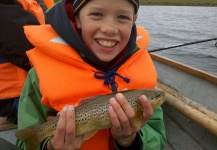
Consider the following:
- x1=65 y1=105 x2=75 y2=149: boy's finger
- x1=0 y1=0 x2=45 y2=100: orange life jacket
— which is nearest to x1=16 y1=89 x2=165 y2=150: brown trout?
x1=65 y1=105 x2=75 y2=149: boy's finger

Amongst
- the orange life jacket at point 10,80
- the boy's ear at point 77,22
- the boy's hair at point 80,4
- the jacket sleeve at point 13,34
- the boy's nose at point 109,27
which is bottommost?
the orange life jacket at point 10,80

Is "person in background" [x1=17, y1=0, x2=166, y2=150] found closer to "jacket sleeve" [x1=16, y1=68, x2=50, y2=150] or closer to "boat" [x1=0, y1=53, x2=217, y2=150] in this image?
"jacket sleeve" [x1=16, y1=68, x2=50, y2=150]

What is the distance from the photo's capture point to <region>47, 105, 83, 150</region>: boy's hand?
81.3 inches

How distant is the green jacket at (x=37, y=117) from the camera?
247cm

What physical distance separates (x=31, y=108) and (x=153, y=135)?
1138mm

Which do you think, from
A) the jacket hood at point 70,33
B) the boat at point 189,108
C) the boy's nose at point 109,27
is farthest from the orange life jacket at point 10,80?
the boat at point 189,108

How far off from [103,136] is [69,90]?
0.53 metres

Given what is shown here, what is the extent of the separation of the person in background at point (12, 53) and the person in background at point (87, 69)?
12.9 inches

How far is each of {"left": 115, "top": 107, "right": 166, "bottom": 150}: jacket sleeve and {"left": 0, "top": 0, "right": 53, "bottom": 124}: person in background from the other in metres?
1.42

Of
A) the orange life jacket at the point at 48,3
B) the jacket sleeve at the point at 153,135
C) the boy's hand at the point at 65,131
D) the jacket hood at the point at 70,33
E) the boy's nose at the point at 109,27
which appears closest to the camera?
the boy's hand at the point at 65,131

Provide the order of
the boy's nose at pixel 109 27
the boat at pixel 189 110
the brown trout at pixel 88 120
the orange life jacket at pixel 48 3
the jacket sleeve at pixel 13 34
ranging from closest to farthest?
the brown trout at pixel 88 120
the boy's nose at pixel 109 27
the jacket sleeve at pixel 13 34
the boat at pixel 189 110
the orange life jacket at pixel 48 3

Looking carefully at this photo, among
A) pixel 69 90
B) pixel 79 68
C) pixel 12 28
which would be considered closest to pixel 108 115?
pixel 69 90

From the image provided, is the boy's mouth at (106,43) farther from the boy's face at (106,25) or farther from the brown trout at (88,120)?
the brown trout at (88,120)

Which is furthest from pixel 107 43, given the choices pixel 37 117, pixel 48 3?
pixel 48 3
